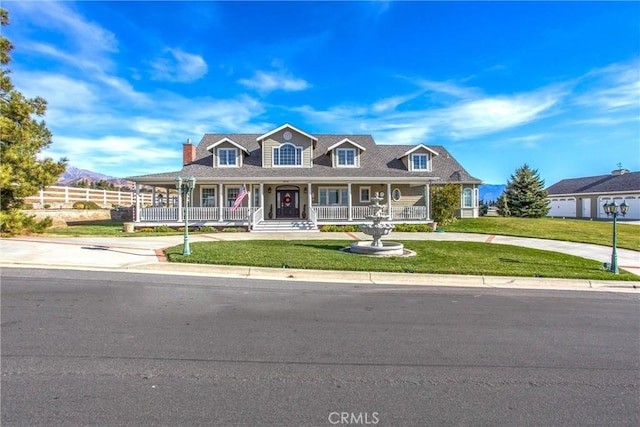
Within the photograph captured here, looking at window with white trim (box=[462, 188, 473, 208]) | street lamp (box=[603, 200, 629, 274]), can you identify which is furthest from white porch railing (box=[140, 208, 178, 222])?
window with white trim (box=[462, 188, 473, 208])

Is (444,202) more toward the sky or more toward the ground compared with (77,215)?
more toward the sky

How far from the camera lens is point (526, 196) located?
3309 centimetres

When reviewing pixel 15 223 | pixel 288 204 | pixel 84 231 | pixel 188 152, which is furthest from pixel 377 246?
pixel 188 152

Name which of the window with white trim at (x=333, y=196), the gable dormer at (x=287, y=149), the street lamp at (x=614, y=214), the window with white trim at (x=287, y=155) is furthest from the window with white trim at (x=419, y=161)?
the street lamp at (x=614, y=214)

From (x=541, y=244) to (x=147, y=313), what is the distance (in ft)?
57.2

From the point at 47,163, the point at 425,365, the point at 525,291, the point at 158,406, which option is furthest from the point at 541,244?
the point at 47,163

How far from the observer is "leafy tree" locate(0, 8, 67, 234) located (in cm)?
1554

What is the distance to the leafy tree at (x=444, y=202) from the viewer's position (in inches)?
933

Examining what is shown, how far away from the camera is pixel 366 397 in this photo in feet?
11.2

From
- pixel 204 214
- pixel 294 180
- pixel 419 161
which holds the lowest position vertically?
pixel 204 214

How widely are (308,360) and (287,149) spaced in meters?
22.0

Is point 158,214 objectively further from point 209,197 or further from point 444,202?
point 444,202

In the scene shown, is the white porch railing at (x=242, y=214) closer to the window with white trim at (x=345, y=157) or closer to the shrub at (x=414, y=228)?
the shrub at (x=414, y=228)

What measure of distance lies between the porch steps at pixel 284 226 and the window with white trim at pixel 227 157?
18.4 ft
